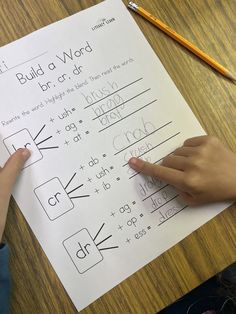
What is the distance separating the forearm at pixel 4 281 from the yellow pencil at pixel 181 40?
41 centimetres

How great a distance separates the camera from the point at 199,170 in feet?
1.91

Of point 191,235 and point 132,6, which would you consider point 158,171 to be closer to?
point 191,235

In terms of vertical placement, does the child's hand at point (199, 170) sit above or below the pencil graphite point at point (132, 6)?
below

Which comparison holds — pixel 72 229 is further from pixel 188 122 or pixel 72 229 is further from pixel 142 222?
pixel 188 122

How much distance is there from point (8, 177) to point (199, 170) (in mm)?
282

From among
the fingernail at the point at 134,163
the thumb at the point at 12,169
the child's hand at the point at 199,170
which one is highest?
the thumb at the point at 12,169

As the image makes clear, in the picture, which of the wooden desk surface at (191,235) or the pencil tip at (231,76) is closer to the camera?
the wooden desk surface at (191,235)

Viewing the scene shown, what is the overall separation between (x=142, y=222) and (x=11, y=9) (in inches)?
14.4

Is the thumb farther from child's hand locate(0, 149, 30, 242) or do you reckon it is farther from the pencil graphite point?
the pencil graphite point

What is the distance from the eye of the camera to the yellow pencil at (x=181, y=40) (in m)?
0.60

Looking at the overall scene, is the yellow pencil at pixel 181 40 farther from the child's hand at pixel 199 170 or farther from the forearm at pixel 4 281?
the forearm at pixel 4 281

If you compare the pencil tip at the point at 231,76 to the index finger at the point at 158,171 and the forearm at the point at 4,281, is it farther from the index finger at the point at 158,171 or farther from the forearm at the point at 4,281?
the forearm at the point at 4,281

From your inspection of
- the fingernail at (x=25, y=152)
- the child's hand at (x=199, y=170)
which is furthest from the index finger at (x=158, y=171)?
the fingernail at (x=25, y=152)

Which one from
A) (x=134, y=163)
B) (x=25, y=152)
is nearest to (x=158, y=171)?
(x=134, y=163)
